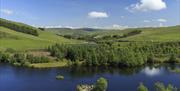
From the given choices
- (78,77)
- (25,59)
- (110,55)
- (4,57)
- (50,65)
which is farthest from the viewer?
(4,57)

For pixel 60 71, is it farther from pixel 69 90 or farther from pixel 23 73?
pixel 69 90

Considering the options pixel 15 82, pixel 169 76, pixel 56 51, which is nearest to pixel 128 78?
pixel 169 76

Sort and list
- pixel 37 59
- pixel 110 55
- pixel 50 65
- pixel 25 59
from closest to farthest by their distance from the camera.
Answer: pixel 50 65 → pixel 110 55 → pixel 25 59 → pixel 37 59

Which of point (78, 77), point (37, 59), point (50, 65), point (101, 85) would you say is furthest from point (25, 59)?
point (101, 85)

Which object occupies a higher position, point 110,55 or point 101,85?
point 101,85

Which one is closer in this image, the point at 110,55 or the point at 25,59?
the point at 110,55

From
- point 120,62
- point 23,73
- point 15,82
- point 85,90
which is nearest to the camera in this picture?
point 85,90

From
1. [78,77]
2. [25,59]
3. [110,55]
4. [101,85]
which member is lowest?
[78,77]

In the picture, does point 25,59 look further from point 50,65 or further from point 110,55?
point 110,55
